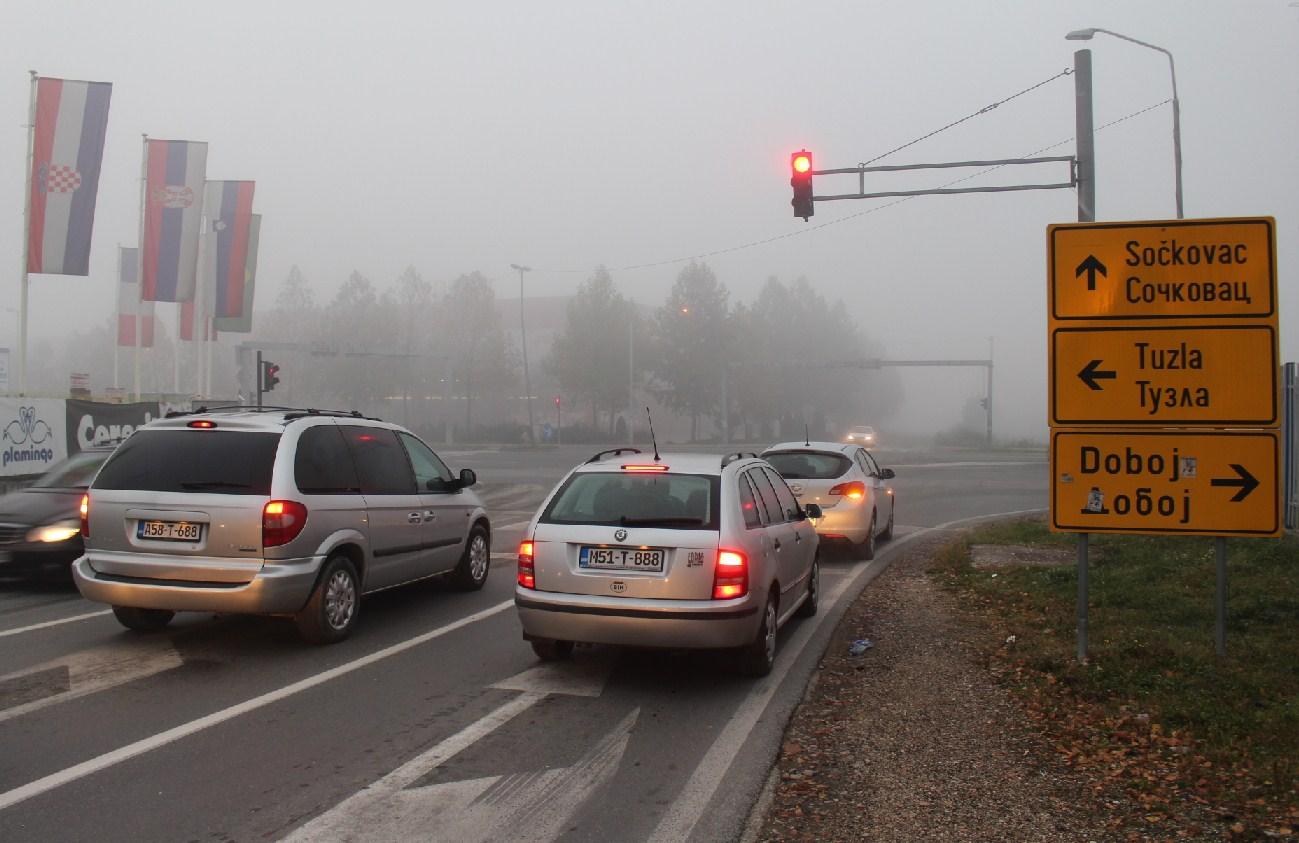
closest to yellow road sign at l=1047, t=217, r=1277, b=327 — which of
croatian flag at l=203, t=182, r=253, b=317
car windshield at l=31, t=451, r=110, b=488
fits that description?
car windshield at l=31, t=451, r=110, b=488

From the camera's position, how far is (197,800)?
15.3ft

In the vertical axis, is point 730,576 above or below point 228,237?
below

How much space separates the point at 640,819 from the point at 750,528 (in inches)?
109

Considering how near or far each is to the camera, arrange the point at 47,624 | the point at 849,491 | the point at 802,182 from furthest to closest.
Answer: the point at 802,182 < the point at 849,491 < the point at 47,624

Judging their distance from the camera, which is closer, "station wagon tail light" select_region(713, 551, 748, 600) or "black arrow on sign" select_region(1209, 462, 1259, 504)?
"station wagon tail light" select_region(713, 551, 748, 600)

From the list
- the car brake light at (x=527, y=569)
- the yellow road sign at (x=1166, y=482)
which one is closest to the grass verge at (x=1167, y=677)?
the yellow road sign at (x=1166, y=482)

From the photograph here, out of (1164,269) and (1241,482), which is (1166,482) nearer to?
(1241,482)

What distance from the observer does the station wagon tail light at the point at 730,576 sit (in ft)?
21.5

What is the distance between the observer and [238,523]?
24.0 ft

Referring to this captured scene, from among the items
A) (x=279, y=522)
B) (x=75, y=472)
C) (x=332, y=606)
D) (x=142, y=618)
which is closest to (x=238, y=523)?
(x=279, y=522)

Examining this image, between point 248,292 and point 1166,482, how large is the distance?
30.5 metres

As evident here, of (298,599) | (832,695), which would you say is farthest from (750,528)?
(298,599)

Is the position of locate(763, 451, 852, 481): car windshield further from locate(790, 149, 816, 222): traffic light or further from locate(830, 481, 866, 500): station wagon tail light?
locate(790, 149, 816, 222): traffic light

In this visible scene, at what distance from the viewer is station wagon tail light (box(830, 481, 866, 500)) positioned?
13.1m
